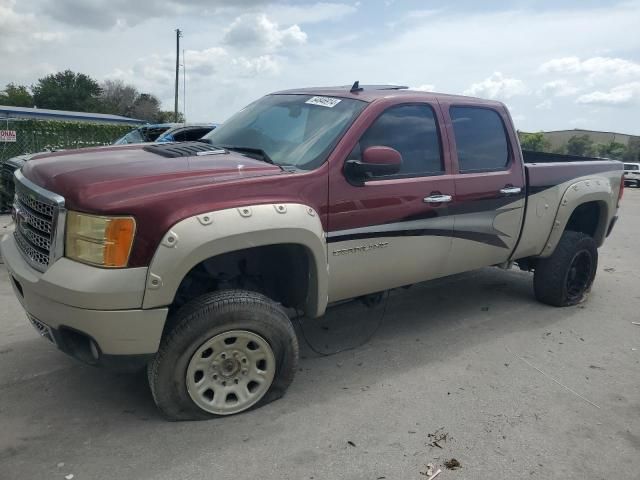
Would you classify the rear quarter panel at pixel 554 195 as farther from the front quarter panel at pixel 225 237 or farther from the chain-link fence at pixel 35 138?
the chain-link fence at pixel 35 138

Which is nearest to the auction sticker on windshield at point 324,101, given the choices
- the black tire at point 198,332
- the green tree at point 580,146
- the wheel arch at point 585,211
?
the black tire at point 198,332

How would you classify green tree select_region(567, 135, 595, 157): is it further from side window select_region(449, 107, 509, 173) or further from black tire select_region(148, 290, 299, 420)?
black tire select_region(148, 290, 299, 420)

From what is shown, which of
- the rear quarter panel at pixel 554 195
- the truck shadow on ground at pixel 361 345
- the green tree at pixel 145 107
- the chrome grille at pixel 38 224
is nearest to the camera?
the chrome grille at pixel 38 224

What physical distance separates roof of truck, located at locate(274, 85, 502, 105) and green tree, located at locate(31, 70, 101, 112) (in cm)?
7126

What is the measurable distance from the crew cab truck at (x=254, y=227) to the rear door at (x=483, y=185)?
14mm

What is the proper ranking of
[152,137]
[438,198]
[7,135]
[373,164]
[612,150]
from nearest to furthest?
[373,164] < [438,198] < [7,135] < [152,137] < [612,150]

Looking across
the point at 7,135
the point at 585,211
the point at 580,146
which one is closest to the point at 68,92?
the point at 580,146

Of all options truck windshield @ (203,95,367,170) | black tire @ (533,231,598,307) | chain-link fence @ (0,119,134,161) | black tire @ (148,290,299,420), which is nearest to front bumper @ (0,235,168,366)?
black tire @ (148,290,299,420)

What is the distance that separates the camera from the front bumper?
2.79 metres

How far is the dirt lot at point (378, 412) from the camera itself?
2.91m

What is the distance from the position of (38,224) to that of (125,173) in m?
0.59

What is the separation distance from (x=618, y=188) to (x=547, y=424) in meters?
3.44

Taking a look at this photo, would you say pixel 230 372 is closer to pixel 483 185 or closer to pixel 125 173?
pixel 125 173

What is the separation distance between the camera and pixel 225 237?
300 cm
